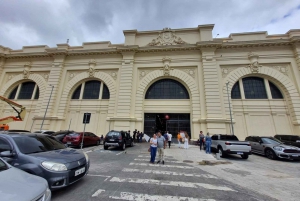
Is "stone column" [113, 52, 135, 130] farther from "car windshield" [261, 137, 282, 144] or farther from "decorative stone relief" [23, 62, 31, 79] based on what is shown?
"decorative stone relief" [23, 62, 31, 79]

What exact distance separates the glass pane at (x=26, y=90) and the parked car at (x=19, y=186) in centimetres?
2647

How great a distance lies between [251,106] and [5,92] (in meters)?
38.9

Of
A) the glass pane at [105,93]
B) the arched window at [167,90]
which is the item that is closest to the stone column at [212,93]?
the arched window at [167,90]

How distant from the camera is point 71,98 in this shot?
21172 millimetres

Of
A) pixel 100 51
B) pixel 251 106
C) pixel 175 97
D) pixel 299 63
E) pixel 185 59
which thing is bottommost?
pixel 251 106

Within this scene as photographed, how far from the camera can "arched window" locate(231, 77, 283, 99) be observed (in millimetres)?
17844

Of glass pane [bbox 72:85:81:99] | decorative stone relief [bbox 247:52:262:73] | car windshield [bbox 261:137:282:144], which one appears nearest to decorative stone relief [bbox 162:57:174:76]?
decorative stone relief [bbox 247:52:262:73]

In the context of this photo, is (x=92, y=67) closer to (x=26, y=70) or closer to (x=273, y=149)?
(x=26, y=70)

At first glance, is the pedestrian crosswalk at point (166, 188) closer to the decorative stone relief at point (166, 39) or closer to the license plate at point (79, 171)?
the license plate at point (79, 171)

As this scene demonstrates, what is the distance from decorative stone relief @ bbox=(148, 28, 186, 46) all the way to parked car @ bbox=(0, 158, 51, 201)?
2120cm

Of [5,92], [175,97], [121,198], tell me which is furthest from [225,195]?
[5,92]

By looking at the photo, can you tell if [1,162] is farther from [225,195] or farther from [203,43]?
[203,43]

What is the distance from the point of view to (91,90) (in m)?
21.4

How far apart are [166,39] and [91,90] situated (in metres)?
14.9
